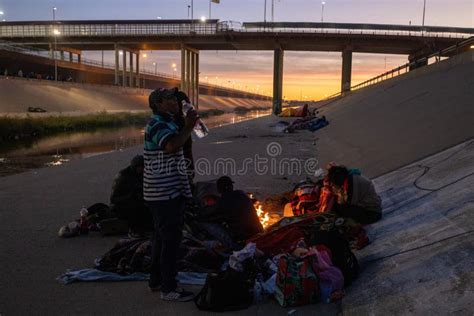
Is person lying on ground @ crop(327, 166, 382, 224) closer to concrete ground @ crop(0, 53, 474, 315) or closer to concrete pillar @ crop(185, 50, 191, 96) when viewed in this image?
concrete ground @ crop(0, 53, 474, 315)

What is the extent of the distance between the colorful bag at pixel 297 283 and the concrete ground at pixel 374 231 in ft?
0.32

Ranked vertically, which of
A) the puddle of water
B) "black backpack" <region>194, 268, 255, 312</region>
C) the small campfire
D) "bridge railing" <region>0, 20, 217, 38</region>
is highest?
"bridge railing" <region>0, 20, 217, 38</region>

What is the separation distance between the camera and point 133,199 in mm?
6699

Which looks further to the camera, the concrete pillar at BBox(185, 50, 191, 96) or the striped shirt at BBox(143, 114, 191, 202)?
the concrete pillar at BBox(185, 50, 191, 96)

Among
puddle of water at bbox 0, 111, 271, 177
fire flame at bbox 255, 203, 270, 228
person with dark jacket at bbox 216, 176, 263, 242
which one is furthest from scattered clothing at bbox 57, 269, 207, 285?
puddle of water at bbox 0, 111, 271, 177

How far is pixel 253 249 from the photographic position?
5062 millimetres

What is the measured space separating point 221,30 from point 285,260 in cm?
6428

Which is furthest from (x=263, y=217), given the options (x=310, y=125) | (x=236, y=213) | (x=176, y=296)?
(x=310, y=125)

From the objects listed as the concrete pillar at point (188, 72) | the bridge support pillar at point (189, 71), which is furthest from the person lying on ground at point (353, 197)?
the concrete pillar at point (188, 72)

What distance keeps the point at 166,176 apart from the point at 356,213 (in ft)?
10.4

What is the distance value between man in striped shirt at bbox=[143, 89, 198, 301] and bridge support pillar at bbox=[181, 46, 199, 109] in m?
68.8

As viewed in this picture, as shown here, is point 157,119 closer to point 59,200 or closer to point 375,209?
point 375,209

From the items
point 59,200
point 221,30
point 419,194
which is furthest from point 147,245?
point 221,30

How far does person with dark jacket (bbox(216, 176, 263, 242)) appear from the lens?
20.3ft
